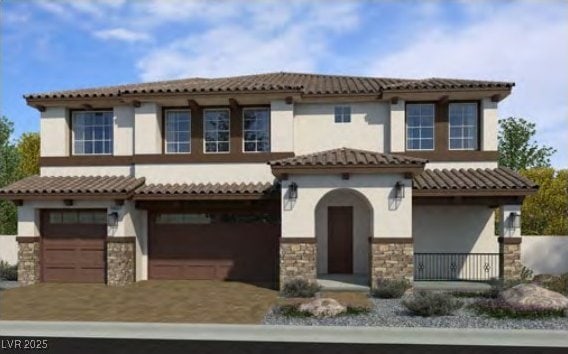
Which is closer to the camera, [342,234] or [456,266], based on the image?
[456,266]

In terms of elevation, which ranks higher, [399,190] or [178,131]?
[178,131]

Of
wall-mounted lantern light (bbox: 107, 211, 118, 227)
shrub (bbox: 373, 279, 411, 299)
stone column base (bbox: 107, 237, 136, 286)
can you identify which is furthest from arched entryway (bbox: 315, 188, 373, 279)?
wall-mounted lantern light (bbox: 107, 211, 118, 227)

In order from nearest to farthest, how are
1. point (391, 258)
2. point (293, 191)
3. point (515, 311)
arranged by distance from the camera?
point (515, 311) → point (391, 258) → point (293, 191)

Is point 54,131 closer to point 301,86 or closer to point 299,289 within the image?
point 301,86

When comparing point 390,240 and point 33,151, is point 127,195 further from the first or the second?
point 33,151

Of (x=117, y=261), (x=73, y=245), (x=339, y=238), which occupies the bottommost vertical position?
(x=117, y=261)

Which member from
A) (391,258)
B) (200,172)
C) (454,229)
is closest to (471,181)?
(454,229)

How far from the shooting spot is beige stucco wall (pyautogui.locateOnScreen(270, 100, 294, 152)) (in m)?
18.6

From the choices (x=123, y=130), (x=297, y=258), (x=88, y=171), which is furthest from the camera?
(x=88, y=171)

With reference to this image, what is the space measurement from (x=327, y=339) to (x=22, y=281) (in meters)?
13.5

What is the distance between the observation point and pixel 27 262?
17906 mm


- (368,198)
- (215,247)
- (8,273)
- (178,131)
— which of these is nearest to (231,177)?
(215,247)

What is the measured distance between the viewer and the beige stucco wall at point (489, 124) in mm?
18500

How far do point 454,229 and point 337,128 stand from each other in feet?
20.4
